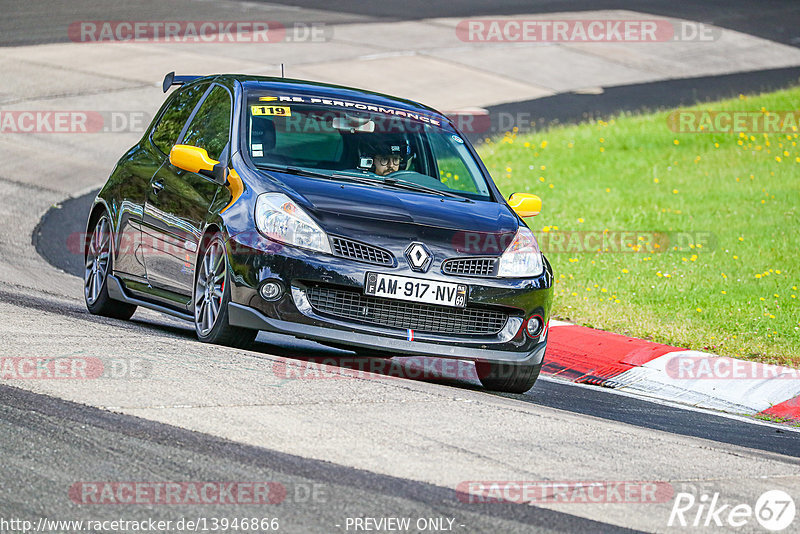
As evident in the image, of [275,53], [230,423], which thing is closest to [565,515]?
[230,423]

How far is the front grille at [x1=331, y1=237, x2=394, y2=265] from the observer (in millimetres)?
7277

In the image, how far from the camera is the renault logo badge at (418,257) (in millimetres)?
7316

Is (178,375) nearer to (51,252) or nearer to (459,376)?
(459,376)

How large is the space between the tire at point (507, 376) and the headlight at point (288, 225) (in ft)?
4.71

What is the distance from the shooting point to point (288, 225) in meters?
7.34

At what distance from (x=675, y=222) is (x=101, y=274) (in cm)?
792

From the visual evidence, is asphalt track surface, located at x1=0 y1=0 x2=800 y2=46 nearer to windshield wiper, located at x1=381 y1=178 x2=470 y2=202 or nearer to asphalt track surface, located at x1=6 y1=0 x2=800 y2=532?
windshield wiper, located at x1=381 y1=178 x2=470 y2=202

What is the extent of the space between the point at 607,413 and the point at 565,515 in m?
3.10
